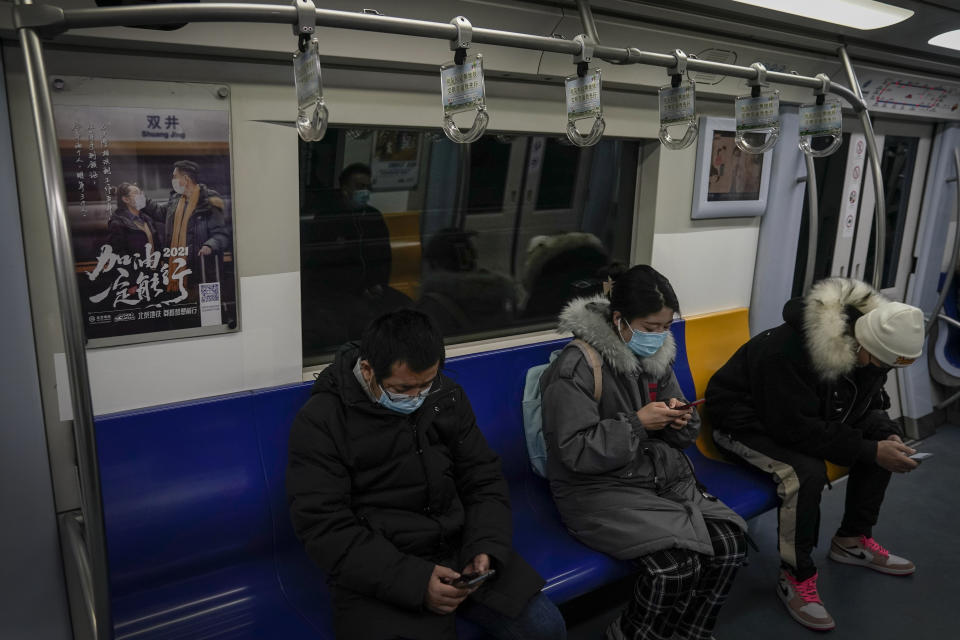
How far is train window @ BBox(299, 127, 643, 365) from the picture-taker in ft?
9.48

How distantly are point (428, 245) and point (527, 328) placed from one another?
726 mm

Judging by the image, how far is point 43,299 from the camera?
86.0 inches

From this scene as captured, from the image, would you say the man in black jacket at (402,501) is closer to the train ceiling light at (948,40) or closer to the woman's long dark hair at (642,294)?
the woman's long dark hair at (642,294)

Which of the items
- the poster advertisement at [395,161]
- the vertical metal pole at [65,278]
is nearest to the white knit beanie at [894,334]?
the poster advertisement at [395,161]

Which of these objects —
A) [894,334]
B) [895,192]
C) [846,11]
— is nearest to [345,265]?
[894,334]

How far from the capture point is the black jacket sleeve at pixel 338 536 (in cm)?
198

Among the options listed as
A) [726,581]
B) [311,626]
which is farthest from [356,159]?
[726,581]

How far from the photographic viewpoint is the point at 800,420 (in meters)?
3.09

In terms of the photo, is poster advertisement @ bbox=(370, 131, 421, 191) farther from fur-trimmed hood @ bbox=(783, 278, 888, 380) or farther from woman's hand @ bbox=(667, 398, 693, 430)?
fur-trimmed hood @ bbox=(783, 278, 888, 380)

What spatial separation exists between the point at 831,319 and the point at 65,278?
283 centimetres

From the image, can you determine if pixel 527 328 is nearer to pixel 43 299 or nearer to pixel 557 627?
pixel 557 627

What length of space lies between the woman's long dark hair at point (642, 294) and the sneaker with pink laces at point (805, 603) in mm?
1435

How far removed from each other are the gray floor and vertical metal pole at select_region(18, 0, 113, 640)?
209 cm

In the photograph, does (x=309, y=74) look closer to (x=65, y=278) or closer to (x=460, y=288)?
(x=65, y=278)
